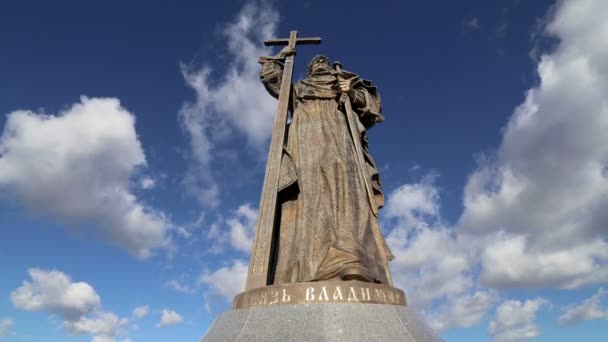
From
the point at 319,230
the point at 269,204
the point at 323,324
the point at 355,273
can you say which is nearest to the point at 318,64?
the point at 269,204

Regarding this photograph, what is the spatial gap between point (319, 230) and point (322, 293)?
170cm

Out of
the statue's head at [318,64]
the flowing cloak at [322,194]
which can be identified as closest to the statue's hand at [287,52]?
the flowing cloak at [322,194]

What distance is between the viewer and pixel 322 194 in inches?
314

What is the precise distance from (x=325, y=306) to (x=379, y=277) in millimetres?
2126

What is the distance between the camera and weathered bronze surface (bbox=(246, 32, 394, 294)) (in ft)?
23.1

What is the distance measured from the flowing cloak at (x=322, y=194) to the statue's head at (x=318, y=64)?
0.15 metres

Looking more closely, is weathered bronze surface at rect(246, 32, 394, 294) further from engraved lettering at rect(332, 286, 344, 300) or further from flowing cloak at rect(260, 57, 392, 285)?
engraved lettering at rect(332, 286, 344, 300)

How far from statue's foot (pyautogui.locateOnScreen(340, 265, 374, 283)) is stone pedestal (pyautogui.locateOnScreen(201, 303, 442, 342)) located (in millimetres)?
530

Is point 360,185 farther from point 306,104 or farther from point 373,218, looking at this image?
point 306,104

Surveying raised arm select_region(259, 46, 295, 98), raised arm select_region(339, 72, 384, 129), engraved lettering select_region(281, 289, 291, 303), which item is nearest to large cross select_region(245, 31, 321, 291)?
raised arm select_region(259, 46, 295, 98)

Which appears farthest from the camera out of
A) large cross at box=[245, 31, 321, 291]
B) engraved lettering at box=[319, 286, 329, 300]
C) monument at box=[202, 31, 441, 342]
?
large cross at box=[245, 31, 321, 291]

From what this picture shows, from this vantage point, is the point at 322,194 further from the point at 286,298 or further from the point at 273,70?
the point at 273,70

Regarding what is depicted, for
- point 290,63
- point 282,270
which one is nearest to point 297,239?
point 282,270

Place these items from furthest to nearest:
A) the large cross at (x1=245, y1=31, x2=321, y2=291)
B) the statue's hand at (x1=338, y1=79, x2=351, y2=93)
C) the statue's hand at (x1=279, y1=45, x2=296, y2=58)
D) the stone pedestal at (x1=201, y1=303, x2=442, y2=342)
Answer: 1. the statue's hand at (x1=279, y1=45, x2=296, y2=58)
2. the statue's hand at (x1=338, y1=79, x2=351, y2=93)
3. the large cross at (x1=245, y1=31, x2=321, y2=291)
4. the stone pedestal at (x1=201, y1=303, x2=442, y2=342)
